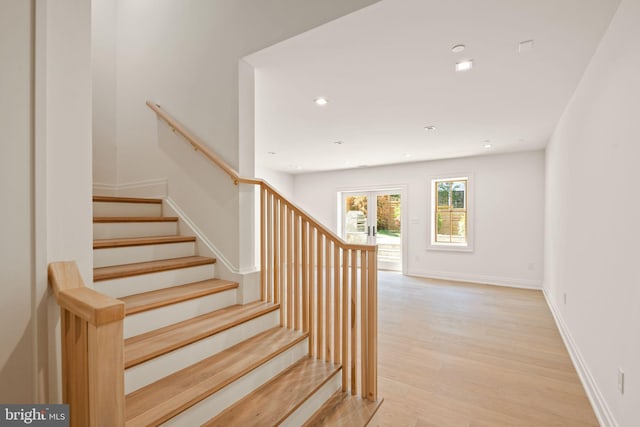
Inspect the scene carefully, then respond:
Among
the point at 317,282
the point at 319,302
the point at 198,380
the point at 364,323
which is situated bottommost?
the point at 198,380

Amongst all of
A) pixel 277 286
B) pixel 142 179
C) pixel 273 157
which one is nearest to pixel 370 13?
pixel 277 286

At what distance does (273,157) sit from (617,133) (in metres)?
4.95

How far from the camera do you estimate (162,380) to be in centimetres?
147

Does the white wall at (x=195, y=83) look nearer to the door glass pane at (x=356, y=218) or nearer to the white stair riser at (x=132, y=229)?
the white stair riser at (x=132, y=229)

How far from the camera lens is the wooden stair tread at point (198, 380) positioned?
4.09 feet

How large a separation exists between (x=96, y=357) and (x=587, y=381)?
3075 millimetres

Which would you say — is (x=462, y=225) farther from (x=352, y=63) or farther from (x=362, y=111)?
(x=352, y=63)

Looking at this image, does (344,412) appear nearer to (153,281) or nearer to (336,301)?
A: (336,301)

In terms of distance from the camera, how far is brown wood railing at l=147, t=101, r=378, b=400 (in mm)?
1906

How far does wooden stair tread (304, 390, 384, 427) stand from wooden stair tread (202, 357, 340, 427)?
157mm

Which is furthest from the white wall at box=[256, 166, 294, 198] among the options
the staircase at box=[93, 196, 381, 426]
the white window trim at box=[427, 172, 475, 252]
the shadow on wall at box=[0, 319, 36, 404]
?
the shadow on wall at box=[0, 319, 36, 404]

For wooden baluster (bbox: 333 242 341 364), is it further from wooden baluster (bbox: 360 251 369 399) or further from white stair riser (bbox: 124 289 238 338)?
white stair riser (bbox: 124 289 238 338)

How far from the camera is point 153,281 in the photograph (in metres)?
1.97

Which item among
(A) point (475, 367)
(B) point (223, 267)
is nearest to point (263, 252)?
(B) point (223, 267)
